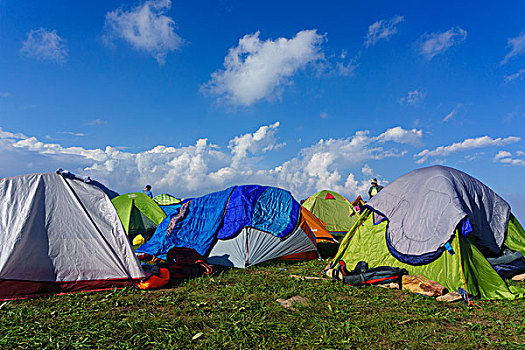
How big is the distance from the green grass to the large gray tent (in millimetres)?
423

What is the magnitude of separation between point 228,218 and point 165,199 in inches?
357

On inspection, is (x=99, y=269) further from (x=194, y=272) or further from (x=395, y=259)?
(x=395, y=259)

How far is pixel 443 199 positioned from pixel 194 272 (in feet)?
20.8

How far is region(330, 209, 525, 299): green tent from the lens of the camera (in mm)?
7066

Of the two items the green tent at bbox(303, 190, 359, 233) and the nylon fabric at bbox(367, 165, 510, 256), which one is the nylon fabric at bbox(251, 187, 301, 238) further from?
the green tent at bbox(303, 190, 359, 233)

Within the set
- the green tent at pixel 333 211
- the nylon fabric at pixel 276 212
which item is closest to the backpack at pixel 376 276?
the nylon fabric at pixel 276 212

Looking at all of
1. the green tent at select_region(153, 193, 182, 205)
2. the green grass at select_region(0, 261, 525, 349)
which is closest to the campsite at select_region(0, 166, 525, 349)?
the green grass at select_region(0, 261, 525, 349)

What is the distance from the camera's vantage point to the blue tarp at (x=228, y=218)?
10.7m

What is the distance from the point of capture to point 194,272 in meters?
8.70

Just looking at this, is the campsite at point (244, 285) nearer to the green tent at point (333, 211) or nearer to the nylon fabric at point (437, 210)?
the nylon fabric at point (437, 210)

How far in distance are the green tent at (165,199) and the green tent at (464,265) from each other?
1230cm

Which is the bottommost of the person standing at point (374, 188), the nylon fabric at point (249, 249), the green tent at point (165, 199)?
the nylon fabric at point (249, 249)

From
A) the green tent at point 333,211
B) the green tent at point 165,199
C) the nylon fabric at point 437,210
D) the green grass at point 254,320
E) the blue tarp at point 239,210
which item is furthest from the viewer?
the green tent at point 165,199

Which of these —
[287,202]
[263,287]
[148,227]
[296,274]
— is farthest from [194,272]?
[148,227]
